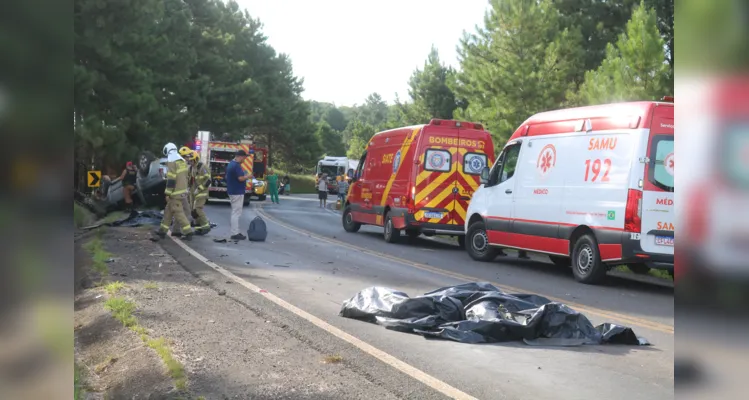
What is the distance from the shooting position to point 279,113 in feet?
173

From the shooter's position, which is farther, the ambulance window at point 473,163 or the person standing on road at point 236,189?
the ambulance window at point 473,163

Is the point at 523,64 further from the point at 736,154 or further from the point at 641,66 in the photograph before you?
the point at 736,154

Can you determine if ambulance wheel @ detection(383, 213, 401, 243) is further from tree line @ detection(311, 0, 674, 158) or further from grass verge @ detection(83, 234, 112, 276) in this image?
grass verge @ detection(83, 234, 112, 276)

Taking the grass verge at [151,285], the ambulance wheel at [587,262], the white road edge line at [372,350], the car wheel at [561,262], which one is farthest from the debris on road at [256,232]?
the ambulance wheel at [587,262]

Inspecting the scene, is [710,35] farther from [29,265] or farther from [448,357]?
[448,357]

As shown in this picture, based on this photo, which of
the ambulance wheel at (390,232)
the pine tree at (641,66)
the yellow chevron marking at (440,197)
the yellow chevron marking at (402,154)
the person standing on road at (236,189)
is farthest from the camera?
the ambulance wheel at (390,232)

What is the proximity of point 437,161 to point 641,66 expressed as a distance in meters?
4.54

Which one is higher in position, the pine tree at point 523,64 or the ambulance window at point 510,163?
the pine tree at point 523,64

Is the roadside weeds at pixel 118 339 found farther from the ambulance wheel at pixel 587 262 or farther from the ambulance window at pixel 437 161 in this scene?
the ambulance window at pixel 437 161

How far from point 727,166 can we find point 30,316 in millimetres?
1400

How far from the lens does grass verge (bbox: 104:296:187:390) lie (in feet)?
15.7

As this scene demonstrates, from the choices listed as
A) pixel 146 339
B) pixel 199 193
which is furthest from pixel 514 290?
pixel 199 193

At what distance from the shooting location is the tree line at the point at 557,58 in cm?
1467

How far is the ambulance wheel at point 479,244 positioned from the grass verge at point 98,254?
656 centimetres
